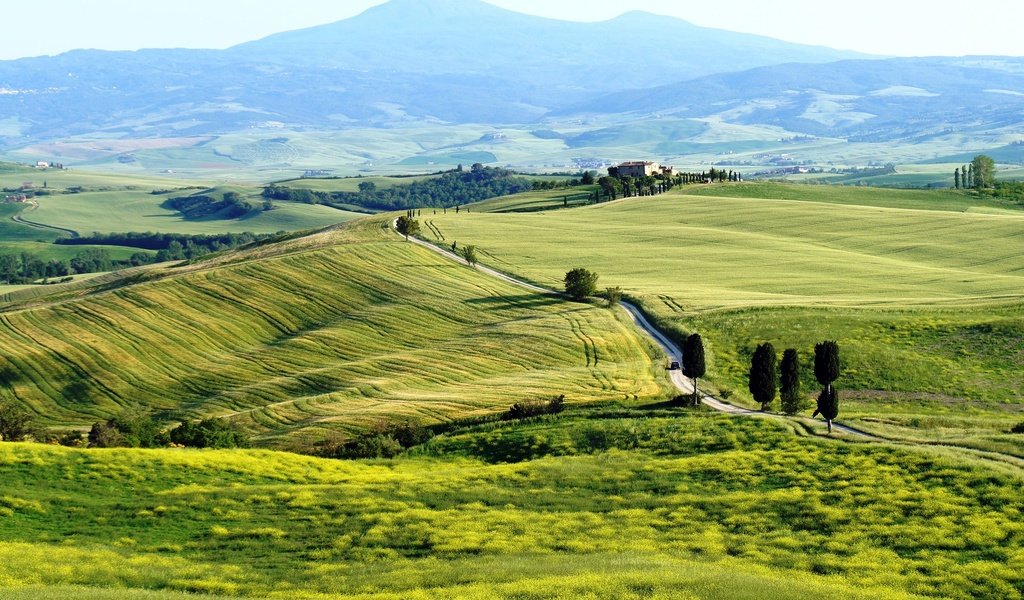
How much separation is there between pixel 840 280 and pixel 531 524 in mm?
81305

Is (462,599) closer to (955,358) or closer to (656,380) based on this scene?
(656,380)

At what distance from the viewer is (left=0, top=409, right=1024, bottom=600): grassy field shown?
36781 mm

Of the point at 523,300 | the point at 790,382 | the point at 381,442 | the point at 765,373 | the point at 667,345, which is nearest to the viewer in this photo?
the point at 381,442

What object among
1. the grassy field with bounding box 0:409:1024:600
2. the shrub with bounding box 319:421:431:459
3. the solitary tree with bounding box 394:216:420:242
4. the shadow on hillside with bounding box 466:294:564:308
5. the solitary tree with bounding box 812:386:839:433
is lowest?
the shrub with bounding box 319:421:431:459

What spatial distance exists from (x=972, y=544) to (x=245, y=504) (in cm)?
3096

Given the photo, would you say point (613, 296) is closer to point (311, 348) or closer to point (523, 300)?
Result: point (523, 300)

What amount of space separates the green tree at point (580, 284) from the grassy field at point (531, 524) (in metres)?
48.4

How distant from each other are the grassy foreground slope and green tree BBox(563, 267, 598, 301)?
2353mm

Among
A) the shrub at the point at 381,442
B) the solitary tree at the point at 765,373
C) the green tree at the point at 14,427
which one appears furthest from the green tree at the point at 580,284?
the green tree at the point at 14,427

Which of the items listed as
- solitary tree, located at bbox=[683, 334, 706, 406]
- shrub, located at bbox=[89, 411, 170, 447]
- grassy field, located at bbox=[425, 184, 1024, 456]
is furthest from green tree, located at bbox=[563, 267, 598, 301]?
shrub, located at bbox=[89, 411, 170, 447]

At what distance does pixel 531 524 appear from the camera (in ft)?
149

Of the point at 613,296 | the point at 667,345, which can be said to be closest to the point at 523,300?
the point at 613,296

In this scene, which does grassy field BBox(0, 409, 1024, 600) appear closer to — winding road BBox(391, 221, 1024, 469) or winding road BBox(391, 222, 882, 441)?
winding road BBox(391, 221, 1024, 469)

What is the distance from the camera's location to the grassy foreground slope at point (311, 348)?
80.4m
